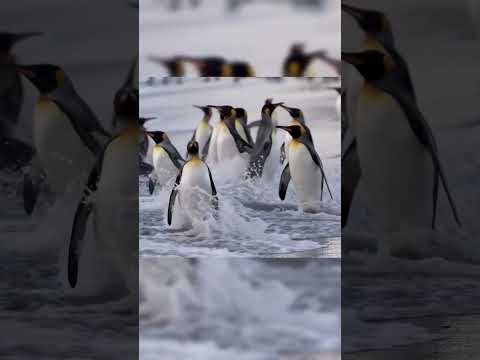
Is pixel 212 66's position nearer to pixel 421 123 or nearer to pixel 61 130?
pixel 61 130

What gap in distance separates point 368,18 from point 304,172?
2.66ft

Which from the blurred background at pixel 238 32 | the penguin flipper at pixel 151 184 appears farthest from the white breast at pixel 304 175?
the penguin flipper at pixel 151 184

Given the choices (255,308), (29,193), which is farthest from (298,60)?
(29,193)

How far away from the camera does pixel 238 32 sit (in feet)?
11.0

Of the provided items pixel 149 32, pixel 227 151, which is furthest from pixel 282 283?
pixel 149 32

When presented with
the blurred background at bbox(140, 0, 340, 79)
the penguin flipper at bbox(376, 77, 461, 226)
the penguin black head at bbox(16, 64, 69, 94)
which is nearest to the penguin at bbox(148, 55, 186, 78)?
the blurred background at bbox(140, 0, 340, 79)

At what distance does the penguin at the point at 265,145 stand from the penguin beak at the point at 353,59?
0.41 m

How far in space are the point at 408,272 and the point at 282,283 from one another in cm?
64

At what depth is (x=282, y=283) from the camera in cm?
336

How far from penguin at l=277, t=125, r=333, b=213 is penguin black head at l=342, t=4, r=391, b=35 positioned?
0.58 m

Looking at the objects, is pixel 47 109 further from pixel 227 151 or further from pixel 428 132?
pixel 428 132

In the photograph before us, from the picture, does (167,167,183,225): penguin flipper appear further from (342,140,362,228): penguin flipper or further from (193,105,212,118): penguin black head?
(342,140,362,228): penguin flipper

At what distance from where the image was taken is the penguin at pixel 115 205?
3260 millimetres

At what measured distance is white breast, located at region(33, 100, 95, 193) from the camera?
10.8 ft
